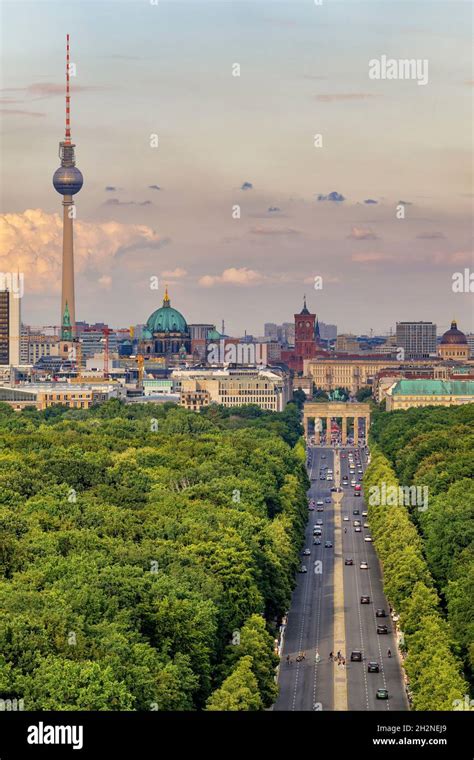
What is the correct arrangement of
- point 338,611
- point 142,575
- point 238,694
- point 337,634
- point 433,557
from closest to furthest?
point 238,694 < point 142,575 < point 337,634 < point 433,557 < point 338,611

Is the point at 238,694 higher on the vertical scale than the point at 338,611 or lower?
lower

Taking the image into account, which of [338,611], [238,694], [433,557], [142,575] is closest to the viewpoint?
[238,694]

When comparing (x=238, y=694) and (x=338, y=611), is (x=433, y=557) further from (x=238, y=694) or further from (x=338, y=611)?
(x=238, y=694)

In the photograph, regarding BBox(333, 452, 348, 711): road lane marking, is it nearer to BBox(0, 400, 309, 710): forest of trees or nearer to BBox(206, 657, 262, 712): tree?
BBox(0, 400, 309, 710): forest of trees

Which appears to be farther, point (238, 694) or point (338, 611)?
point (338, 611)

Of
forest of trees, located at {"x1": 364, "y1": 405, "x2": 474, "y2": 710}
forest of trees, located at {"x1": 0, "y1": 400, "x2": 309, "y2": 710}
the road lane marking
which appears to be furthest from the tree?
the road lane marking

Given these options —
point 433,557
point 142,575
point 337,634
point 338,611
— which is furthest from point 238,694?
point 433,557
